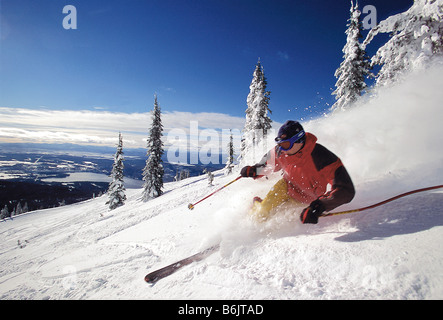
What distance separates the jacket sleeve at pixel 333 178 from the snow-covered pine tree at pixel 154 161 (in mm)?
28171

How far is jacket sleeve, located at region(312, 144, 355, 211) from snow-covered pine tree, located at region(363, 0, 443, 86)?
9.20 metres

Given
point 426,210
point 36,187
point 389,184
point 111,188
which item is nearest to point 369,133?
point 389,184

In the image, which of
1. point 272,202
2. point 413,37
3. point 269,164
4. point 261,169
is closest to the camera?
point 272,202

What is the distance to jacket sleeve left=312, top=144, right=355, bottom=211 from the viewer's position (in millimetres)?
3221

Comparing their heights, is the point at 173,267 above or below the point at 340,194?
below

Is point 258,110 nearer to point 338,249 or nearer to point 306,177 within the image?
point 306,177

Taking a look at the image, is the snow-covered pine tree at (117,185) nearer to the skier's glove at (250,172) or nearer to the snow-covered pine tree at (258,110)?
the snow-covered pine tree at (258,110)

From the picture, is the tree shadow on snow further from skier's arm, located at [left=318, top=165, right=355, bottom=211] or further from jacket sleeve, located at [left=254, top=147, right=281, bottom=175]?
jacket sleeve, located at [left=254, top=147, right=281, bottom=175]

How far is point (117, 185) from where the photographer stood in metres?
31.5

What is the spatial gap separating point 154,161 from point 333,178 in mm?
29977

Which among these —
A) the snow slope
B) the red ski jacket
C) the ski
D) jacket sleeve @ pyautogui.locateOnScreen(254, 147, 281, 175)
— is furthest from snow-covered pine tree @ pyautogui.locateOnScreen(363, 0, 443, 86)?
the ski

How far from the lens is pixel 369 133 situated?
18.8ft

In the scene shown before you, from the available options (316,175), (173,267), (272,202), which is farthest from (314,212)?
(173,267)
